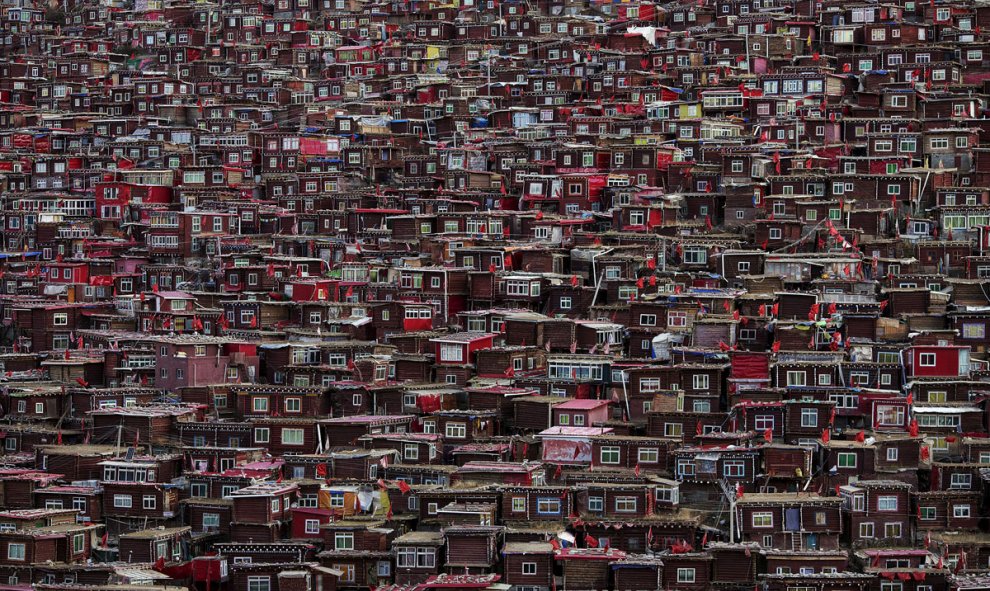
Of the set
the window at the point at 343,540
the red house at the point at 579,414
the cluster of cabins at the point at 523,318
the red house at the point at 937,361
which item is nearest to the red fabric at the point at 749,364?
the cluster of cabins at the point at 523,318

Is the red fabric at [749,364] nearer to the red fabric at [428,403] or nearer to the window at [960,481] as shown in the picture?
the window at [960,481]

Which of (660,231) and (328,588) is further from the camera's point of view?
(660,231)

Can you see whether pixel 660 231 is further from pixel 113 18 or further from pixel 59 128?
pixel 113 18

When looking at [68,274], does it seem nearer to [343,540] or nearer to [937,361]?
[343,540]

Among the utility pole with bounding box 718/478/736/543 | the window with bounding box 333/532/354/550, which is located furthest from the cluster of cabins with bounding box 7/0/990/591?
the utility pole with bounding box 718/478/736/543

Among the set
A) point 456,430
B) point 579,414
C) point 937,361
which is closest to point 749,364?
point 579,414

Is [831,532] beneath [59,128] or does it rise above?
beneath

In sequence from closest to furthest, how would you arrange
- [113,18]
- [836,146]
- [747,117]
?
[836,146] < [747,117] < [113,18]

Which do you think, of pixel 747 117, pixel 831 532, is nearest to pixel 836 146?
pixel 747 117
